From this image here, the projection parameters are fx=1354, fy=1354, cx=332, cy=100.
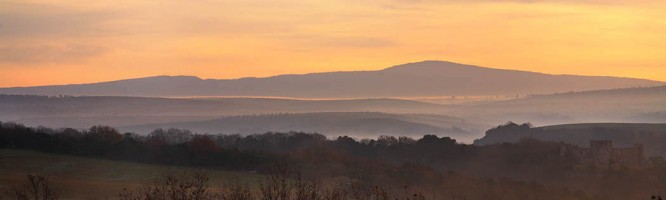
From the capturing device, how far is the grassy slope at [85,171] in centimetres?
7856

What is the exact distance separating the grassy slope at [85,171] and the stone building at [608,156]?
4385cm

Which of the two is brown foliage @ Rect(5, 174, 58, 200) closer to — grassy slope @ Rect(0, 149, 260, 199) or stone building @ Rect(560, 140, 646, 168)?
grassy slope @ Rect(0, 149, 260, 199)

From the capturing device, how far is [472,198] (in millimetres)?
93938

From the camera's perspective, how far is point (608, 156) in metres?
128

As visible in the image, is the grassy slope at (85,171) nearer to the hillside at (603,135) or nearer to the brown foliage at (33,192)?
the brown foliage at (33,192)

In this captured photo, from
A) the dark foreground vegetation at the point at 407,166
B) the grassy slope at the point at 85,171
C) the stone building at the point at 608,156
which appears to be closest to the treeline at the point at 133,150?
the dark foreground vegetation at the point at 407,166

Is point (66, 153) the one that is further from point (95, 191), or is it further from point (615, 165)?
point (615, 165)

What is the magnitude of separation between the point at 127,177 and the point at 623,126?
4814 inches

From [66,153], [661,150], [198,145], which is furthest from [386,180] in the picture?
[661,150]

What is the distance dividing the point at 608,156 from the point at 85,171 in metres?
56.5

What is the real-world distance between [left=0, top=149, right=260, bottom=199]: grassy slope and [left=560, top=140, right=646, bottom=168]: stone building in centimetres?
4385

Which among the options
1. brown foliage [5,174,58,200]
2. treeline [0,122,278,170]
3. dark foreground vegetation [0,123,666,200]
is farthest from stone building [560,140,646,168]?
brown foliage [5,174,58,200]

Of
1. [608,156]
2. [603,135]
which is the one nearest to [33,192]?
[608,156]

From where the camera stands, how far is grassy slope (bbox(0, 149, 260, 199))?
78.6 metres
